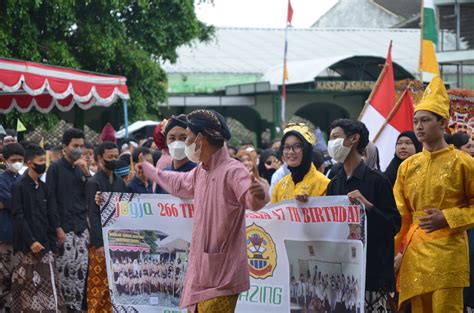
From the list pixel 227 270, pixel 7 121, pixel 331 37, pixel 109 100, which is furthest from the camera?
pixel 331 37

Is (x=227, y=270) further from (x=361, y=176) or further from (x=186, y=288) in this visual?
(x=361, y=176)

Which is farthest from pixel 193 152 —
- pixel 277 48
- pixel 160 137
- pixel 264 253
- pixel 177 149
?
pixel 277 48

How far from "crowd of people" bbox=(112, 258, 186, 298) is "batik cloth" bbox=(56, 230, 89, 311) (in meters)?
2.79

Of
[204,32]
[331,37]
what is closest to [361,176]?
[204,32]

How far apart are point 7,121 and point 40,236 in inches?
422

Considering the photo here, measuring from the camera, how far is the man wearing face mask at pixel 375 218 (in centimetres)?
670

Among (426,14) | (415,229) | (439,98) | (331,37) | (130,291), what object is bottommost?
(130,291)

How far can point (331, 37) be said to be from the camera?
42781 mm

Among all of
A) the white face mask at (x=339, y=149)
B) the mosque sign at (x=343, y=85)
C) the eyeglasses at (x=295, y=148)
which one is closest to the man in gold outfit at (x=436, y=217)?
the white face mask at (x=339, y=149)

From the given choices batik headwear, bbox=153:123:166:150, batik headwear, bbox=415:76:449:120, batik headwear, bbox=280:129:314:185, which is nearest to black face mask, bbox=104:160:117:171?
batik headwear, bbox=153:123:166:150

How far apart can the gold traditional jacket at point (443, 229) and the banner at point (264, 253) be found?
1.20 feet

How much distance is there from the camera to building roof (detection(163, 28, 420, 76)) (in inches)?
1393

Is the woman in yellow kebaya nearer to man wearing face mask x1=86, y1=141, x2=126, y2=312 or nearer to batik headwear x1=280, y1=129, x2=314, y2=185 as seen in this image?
batik headwear x1=280, y1=129, x2=314, y2=185

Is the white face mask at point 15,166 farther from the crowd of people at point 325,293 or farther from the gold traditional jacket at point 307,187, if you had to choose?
the crowd of people at point 325,293
